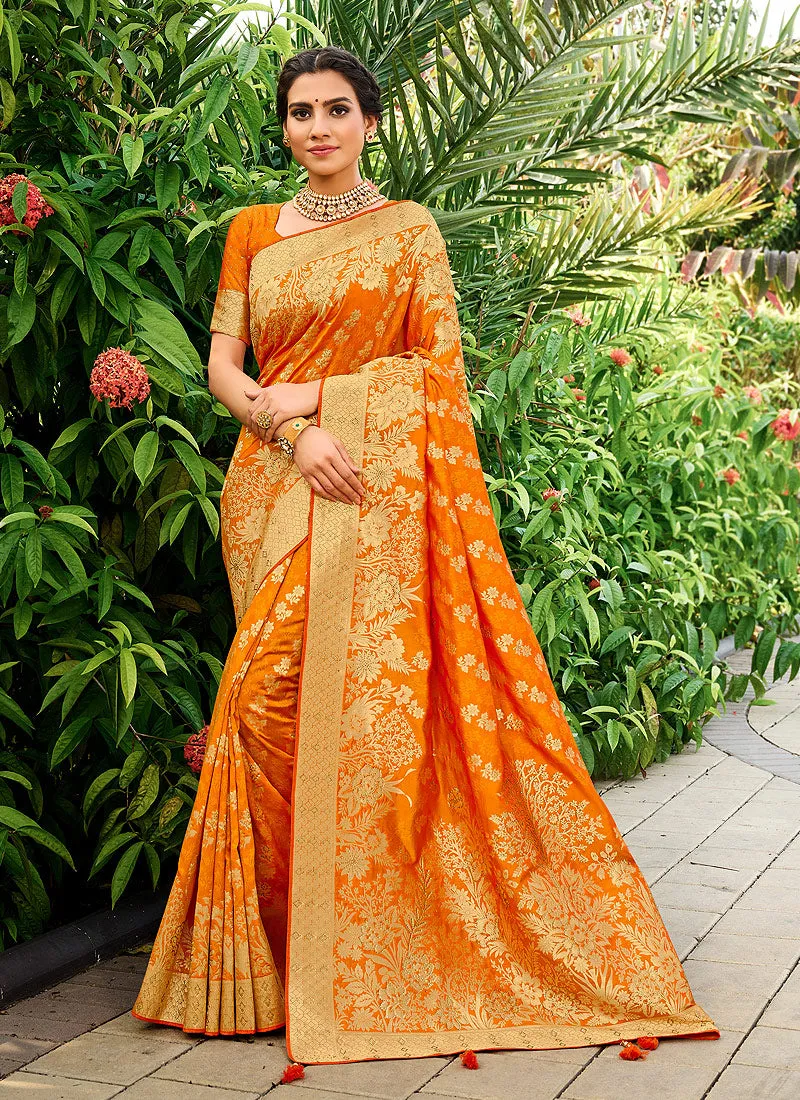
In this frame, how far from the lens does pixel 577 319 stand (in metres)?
4.81

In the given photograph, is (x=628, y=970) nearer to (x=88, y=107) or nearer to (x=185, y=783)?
(x=185, y=783)

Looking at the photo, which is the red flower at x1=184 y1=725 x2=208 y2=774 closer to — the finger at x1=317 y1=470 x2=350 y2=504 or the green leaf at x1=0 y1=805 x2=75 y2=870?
the green leaf at x1=0 y1=805 x2=75 y2=870

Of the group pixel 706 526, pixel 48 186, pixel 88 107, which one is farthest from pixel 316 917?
pixel 706 526

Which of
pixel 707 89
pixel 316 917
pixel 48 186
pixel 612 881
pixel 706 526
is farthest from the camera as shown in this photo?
pixel 706 526

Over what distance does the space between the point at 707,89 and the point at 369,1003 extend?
2995 mm

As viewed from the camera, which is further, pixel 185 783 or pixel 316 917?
pixel 185 783

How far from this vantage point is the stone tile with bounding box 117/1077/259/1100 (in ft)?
7.79

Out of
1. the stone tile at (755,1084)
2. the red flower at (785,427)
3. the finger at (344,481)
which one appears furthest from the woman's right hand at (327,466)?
the red flower at (785,427)

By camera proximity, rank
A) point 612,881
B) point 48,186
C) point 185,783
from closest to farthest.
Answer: point 612,881
point 48,186
point 185,783

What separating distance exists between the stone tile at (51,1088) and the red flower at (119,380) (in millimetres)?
1295

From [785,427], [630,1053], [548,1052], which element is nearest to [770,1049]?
[630,1053]

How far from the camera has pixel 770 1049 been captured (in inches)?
100

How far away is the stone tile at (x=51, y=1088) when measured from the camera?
2381mm

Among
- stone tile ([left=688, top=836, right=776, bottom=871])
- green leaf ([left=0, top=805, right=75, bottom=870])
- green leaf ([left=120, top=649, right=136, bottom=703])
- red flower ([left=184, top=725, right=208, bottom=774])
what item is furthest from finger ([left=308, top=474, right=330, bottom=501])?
stone tile ([left=688, top=836, right=776, bottom=871])
